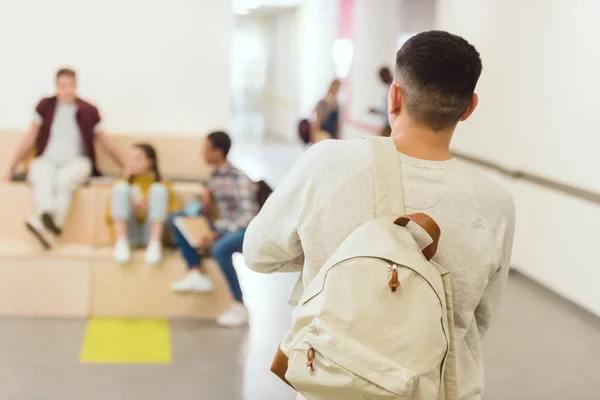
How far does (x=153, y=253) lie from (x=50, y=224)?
738mm

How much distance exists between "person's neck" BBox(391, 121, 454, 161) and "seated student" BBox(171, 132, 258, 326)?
331 centimetres

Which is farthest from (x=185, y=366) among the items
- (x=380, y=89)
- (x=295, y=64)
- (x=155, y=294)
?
(x=295, y=64)

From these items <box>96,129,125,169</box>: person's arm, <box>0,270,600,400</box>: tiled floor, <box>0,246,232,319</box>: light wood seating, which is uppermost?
<box>96,129,125,169</box>: person's arm

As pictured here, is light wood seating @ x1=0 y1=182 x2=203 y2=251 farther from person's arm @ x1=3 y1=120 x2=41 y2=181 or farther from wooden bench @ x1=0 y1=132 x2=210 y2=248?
person's arm @ x1=3 y1=120 x2=41 y2=181

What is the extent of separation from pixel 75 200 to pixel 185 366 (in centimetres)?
165

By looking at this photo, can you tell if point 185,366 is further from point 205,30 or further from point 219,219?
point 205,30

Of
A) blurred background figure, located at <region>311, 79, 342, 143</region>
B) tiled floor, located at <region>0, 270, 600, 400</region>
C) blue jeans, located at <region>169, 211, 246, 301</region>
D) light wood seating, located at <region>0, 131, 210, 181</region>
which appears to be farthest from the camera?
blurred background figure, located at <region>311, 79, 342, 143</region>

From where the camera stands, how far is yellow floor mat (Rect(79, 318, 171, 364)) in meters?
4.27

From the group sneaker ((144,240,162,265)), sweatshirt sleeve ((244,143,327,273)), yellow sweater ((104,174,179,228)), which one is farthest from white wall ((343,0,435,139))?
sweatshirt sleeve ((244,143,327,273))

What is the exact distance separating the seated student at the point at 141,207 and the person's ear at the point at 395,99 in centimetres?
360

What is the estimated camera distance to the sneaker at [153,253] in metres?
4.88

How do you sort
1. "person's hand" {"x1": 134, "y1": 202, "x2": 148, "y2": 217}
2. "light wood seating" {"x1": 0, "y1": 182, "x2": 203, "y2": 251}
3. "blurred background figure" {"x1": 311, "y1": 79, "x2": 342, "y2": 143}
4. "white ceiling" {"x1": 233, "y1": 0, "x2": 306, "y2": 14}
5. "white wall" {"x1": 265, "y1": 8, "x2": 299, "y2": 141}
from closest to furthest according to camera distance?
"person's hand" {"x1": 134, "y1": 202, "x2": 148, "y2": 217} < "light wood seating" {"x1": 0, "y1": 182, "x2": 203, "y2": 251} < "blurred background figure" {"x1": 311, "y1": 79, "x2": 342, "y2": 143} < "white ceiling" {"x1": 233, "y1": 0, "x2": 306, "y2": 14} < "white wall" {"x1": 265, "y1": 8, "x2": 299, "y2": 141}

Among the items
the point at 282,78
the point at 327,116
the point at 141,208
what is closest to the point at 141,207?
the point at 141,208

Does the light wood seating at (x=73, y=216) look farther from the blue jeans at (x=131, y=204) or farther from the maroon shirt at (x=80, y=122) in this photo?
the maroon shirt at (x=80, y=122)
